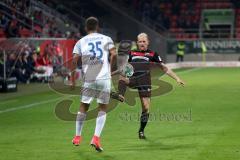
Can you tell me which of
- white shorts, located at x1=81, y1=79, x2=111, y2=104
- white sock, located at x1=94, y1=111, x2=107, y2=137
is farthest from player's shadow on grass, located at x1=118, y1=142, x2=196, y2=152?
white shorts, located at x1=81, y1=79, x2=111, y2=104

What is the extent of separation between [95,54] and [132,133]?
2935 millimetres

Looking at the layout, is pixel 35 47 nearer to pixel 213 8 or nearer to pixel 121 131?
pixel 121 131

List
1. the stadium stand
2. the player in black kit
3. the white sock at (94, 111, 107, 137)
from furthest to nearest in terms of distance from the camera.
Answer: the stadium stand, the player in black kit, the white sock at (94, 111, 107, 137)

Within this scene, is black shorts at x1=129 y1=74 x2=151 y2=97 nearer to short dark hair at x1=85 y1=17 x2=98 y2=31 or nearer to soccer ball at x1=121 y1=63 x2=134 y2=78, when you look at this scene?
soccer ball at x1=121 y1=63 x2=134 y2=78

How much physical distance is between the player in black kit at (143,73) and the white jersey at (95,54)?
1483mm

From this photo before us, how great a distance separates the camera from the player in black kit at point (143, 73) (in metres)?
12.2

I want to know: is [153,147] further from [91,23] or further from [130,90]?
[130,90]

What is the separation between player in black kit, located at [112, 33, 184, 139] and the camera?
12.2 m

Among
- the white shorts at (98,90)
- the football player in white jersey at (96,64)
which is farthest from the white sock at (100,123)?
the white shorts at (98,90)

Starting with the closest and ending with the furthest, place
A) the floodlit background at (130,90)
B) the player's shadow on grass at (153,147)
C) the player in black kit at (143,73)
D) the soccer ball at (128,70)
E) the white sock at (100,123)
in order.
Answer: the white sock at (100,123) → the player's shadow on grass at (153,147) → the floodlit background at (130,90) → the player in black kit at (143,73) → the soccer ball at (128,70)

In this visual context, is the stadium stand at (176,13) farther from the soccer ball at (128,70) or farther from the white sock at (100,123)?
the white sock at (100,123)

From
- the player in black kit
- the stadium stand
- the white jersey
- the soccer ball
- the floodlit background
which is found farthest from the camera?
the stadium stand

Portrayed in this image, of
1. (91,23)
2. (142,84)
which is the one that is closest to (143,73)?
(142,84)

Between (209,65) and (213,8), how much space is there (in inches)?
376
